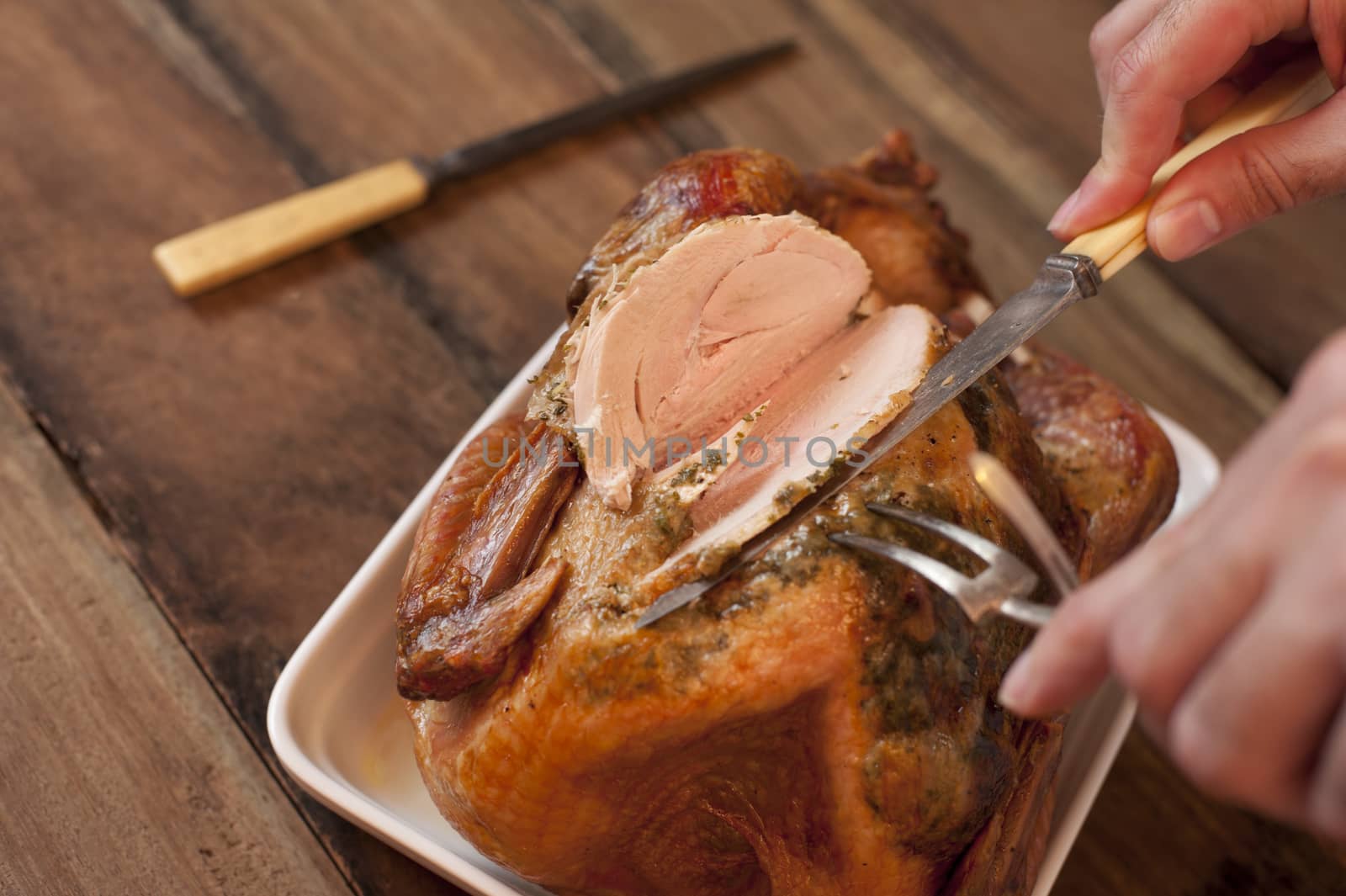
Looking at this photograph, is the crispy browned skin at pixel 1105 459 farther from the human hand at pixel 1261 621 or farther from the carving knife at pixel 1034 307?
the human hand at pixel 1261 621

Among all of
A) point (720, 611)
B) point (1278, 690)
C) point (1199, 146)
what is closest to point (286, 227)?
point (720, 611)

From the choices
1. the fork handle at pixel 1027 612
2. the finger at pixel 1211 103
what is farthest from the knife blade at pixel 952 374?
the finger at pixel 1211 103

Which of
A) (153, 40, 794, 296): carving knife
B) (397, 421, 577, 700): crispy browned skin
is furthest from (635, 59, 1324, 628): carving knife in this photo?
(153, 40, 794, 296): carving knife

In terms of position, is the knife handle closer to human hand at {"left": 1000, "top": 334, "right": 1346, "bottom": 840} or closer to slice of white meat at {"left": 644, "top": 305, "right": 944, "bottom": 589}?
slice of white meat at {"left": 644, "top": 305, "right": 944, "bottom": 589}

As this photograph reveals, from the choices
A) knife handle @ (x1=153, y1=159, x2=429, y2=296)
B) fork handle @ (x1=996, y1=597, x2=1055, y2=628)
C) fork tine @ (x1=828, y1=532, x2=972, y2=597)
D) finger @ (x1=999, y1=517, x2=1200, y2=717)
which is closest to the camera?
finger @ (x1=999, y1=517, x2=1200, y2=717)

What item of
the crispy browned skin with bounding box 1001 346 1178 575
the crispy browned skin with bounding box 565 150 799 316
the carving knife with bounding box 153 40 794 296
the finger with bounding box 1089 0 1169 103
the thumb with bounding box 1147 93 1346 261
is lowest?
the crispy browned skin with bounding box 1001 346 1178 575

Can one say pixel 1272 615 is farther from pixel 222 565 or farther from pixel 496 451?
pixel 222 565
